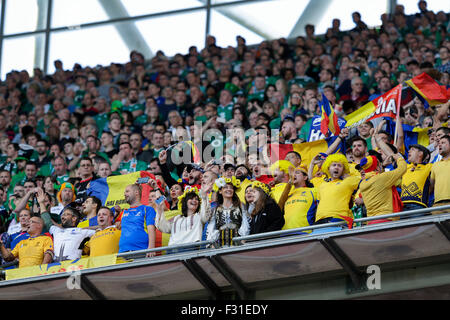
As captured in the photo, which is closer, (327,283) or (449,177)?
(449,177)

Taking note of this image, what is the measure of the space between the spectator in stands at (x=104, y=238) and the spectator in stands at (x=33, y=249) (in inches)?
20.5

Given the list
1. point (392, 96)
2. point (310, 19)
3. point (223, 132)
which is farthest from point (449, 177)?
point (310, 19)

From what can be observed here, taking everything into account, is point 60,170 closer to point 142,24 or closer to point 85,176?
point 85,176

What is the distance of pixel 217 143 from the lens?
13609 millimetres

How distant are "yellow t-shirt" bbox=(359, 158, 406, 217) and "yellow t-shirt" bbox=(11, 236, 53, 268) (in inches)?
163

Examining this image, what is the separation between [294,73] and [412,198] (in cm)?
713

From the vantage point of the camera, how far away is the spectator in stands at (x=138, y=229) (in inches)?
420

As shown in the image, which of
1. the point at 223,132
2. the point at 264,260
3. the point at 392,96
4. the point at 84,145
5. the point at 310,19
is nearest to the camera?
the point at 264,260

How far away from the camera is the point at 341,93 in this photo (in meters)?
14.6

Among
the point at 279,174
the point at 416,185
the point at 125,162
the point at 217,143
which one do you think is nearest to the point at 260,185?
the point at 279,174

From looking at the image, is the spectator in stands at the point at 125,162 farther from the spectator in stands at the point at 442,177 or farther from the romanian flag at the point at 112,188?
the spectator in stands at the point at 442,177

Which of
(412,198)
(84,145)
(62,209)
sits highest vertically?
(84,145)

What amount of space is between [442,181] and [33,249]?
520cm

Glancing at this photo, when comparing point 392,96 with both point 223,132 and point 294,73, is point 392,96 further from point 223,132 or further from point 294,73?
point 294,73
